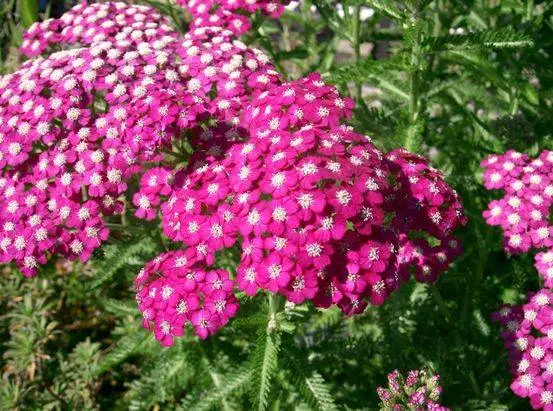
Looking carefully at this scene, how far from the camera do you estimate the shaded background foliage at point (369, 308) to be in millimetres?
2666

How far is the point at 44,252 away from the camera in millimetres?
2539

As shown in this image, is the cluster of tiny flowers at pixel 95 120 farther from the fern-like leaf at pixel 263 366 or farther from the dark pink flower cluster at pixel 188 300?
the fern-like leaf at pixel 263 366

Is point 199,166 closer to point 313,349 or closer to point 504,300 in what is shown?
point 313,349

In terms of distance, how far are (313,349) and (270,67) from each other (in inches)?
Answer: 56.4

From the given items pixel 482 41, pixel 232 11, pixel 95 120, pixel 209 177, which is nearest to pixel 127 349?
pixel 95 120

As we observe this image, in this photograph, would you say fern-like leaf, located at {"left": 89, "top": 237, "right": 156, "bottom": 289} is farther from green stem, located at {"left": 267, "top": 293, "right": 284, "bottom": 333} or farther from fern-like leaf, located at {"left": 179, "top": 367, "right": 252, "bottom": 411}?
green stem, located at {"left": 267, "top": 293, "right": 284, "bottom": 333}

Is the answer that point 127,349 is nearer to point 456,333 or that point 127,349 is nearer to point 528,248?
point 456,333

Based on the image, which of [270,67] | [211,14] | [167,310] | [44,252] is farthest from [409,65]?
[44,252]

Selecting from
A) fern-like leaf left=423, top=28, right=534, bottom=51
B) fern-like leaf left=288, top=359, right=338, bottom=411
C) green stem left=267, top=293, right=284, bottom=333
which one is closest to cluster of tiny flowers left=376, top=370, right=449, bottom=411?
fern-like leaf left=288, top=359, right=338, bottom=411

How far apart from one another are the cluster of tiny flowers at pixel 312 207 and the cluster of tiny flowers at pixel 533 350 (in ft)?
1.61

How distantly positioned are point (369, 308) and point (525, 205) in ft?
4.89

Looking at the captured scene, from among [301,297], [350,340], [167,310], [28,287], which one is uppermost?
[301,297]

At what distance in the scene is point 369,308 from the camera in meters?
4.00

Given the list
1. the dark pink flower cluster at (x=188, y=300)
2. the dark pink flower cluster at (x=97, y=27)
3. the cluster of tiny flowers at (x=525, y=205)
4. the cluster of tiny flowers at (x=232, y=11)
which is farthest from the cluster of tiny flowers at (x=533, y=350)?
the dark pink flower cluster at (x=97, y=27)
